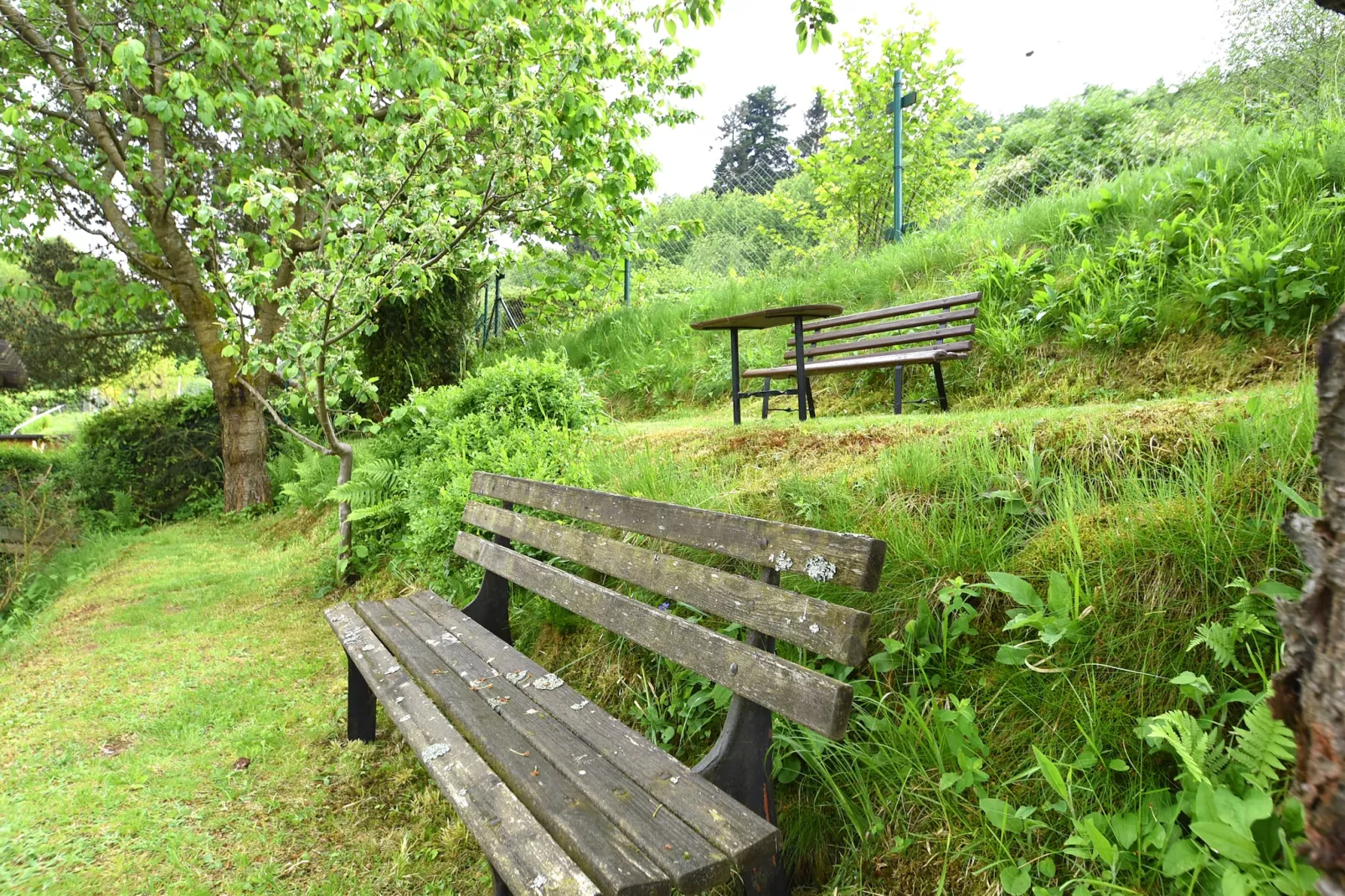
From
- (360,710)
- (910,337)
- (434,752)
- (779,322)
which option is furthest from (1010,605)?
(910,337)

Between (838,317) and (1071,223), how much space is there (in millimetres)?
2002

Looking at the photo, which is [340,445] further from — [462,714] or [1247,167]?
[1247,167]

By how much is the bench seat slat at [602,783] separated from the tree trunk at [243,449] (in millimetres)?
8203

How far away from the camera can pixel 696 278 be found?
585 inches

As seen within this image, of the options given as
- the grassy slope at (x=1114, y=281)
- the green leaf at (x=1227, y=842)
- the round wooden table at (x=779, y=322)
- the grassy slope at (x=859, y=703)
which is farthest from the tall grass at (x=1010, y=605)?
the grassy slope at (x=1114, y=281)

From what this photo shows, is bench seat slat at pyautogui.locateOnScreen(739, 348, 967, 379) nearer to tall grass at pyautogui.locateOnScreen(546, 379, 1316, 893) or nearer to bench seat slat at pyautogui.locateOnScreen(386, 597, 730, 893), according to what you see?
tall grass at pyautogui.locateOnScreen(546, 379, 1316, 893)

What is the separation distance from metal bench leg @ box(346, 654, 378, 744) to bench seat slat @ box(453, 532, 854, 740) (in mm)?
967

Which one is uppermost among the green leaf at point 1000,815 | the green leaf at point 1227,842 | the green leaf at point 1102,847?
the green leaf at point 1227,842

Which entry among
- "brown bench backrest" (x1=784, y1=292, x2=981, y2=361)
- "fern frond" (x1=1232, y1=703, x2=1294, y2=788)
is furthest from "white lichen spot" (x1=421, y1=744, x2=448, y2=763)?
"brown bench backrest" (x1=784, y1=292, x2=981, y2=361)

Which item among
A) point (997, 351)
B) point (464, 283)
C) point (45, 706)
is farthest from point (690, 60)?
point (45, 706)

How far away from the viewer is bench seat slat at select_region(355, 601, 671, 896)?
1.38 meters

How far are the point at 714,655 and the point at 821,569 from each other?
1.24ft

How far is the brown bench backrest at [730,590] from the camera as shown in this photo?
5.16 feet

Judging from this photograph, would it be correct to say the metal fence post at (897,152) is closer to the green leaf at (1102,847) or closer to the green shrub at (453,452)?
the green shrub at (453,452)
